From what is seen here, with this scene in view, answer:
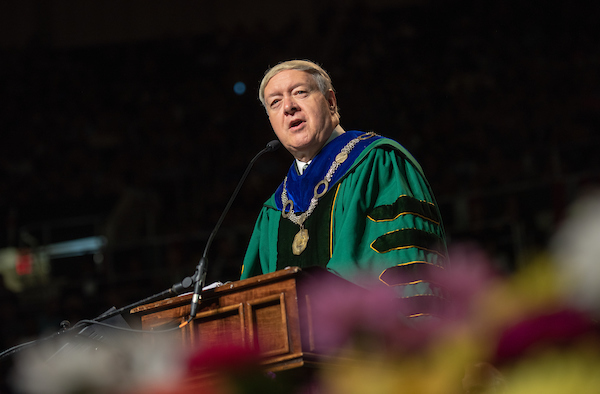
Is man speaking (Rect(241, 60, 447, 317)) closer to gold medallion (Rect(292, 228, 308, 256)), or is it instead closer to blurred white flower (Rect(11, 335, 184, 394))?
gold medallion (Rect(292, 228, 308, 256))

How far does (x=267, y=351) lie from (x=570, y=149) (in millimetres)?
6314

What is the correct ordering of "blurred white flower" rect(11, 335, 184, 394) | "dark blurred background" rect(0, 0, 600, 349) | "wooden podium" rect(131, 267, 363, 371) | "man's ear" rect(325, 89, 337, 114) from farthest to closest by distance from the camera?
"dark blurred background" rect(0, 0, 600, 349) → "man's ear" rect(325, 89, 337, 114) → "wooden podium" rect(131, 267, 363, 371) → "blurred white flower" rect(11, 335, 184, 394)

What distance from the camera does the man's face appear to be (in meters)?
3.07

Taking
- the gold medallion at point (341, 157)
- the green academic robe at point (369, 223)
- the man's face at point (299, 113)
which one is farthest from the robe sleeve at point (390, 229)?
the man's face at point (299, 113)

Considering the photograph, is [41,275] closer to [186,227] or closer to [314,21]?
[186,227]

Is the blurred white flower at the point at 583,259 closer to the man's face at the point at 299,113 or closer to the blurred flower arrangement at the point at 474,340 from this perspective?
the blurred flower arrangement at the point at 474,340

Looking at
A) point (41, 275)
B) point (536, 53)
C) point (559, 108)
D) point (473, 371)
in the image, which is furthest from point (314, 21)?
point (473, 371)

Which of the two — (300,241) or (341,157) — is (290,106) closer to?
(341,157)

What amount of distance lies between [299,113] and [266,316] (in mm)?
1383

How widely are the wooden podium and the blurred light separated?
315 inches

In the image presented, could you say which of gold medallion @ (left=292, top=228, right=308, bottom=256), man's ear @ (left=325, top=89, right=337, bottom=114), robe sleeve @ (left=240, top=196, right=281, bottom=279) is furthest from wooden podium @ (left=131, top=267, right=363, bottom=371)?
man's ear @ (left=325, top=89, right=337, bottom=114)

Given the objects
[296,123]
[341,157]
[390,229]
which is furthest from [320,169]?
[390,229]

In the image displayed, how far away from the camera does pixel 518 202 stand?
22.9 feet

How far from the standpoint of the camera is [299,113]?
10.1 feet
